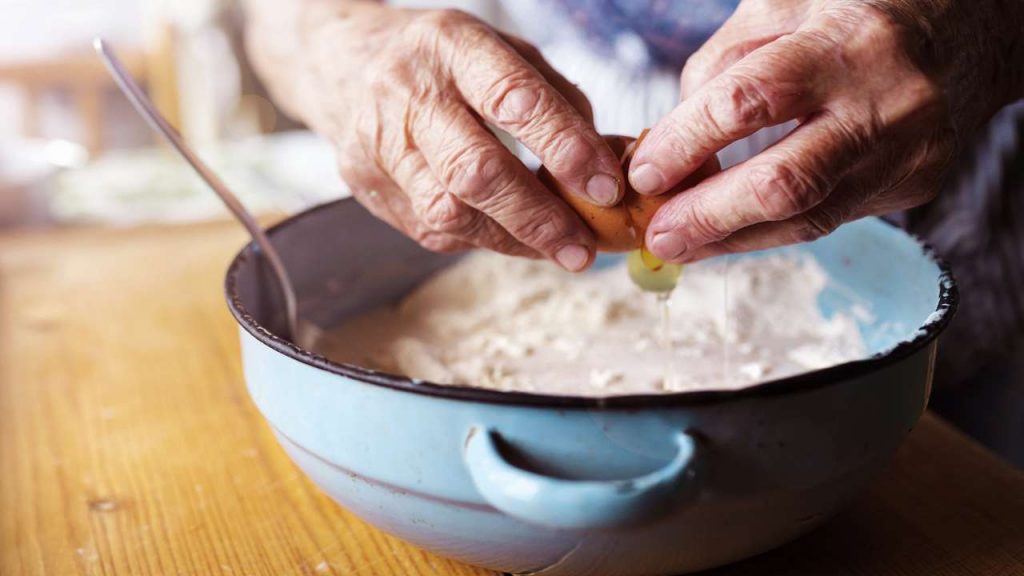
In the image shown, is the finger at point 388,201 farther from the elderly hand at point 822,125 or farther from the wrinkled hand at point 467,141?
the elderly hand at point 822,125

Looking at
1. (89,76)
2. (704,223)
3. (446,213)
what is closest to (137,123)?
(89,76)

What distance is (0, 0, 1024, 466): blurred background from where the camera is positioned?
96 cm

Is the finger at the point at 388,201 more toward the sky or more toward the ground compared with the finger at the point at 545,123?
more toward the ground

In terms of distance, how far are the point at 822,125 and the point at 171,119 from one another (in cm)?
213

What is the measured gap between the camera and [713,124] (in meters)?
0.47

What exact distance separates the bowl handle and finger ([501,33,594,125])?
24cm

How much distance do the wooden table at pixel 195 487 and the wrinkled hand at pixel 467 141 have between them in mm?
185

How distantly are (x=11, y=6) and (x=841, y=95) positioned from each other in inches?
129

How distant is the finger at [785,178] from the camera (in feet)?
1.50

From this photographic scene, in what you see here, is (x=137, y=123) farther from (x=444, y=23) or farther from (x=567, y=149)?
(x=567, y=149)

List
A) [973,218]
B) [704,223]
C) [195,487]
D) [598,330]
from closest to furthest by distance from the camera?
[704,223] < [195,487] < [598,330] < [973,218]

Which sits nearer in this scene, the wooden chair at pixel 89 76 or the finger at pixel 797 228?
the finger at pixel 797 228

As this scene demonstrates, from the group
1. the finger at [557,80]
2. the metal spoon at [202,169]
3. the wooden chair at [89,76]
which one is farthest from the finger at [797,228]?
the wooden chair at [89,76]

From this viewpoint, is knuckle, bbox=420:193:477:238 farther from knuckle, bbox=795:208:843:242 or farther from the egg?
knuckle, bbox=795:208:843:242
